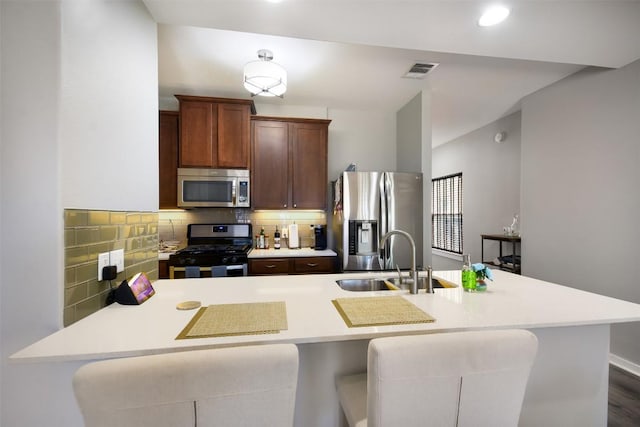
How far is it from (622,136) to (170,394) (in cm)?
346

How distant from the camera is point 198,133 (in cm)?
287

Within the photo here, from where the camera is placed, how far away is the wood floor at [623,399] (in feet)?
5.46

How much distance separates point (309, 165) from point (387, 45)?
5.23 ft

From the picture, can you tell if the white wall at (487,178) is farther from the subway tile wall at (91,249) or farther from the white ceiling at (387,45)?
the subway tile wall at (91,249)

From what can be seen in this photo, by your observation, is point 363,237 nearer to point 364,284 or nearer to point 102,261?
point 364,284

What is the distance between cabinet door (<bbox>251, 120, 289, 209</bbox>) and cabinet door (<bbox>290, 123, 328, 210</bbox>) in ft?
0.32

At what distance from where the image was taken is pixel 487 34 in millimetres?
1688

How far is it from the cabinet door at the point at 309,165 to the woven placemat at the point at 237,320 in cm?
202

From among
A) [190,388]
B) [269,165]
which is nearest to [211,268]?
[269,165]

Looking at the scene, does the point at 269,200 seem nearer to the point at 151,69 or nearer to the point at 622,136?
the point at 151,69

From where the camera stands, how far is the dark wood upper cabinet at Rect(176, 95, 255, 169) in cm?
285

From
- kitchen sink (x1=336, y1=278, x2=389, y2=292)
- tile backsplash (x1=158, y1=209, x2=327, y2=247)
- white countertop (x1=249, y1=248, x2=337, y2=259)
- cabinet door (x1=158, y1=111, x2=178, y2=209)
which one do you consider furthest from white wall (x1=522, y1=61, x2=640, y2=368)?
cabinet door (x1=158, y1=111, x2=178, y2=209)

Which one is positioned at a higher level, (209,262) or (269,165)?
(269,165)

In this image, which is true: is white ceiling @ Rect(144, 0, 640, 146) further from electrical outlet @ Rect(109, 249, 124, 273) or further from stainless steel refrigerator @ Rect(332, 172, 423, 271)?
electrical outlet @ Rect(109, 249, 124, 273)
